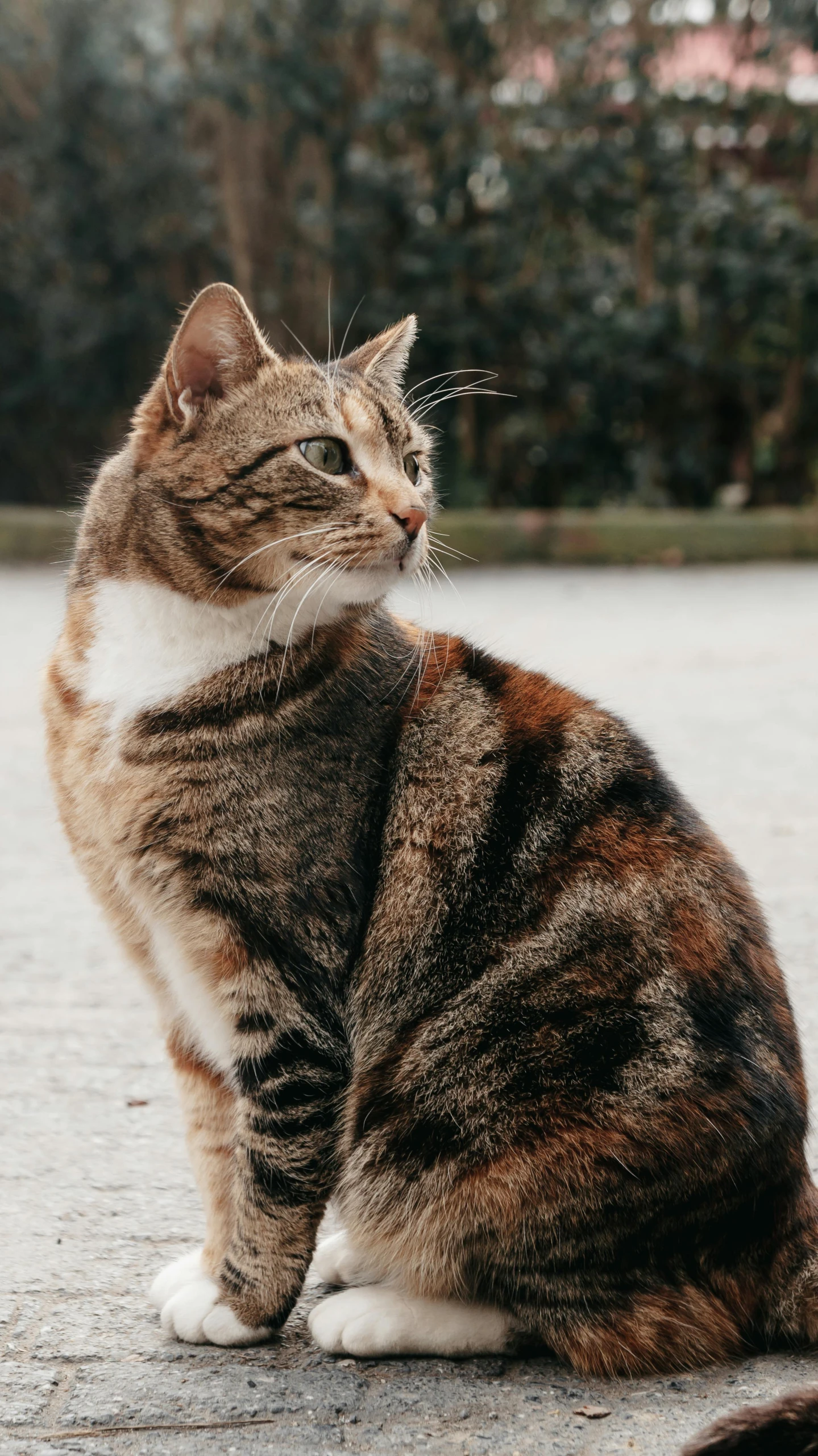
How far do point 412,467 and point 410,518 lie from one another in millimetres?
313

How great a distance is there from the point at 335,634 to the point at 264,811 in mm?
363

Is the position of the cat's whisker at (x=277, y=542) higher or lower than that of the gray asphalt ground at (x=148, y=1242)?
higher

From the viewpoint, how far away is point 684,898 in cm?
216

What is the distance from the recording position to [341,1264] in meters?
2.37

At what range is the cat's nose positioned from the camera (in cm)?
236

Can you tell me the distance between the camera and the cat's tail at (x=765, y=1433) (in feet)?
5.49

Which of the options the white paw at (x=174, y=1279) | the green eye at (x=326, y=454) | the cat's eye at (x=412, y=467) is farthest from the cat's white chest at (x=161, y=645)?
the white paw at (x=174, y=1279)

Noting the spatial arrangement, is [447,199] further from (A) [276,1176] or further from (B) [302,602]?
(A) [276,1176]

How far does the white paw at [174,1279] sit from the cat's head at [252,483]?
106 centimetres

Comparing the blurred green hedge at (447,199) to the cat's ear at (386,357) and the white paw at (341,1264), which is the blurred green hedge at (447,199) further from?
the white paw at (341,1264)

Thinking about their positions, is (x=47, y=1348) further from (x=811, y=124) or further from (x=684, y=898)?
(x=811, y=124)

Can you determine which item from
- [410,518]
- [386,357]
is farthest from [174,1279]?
[386,357]

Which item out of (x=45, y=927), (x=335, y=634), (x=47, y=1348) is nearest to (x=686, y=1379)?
(x=47, y=1348)

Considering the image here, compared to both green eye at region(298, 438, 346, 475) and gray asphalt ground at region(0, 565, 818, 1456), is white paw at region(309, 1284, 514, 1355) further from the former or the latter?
green eye at region(298, 438, 346, 475)
